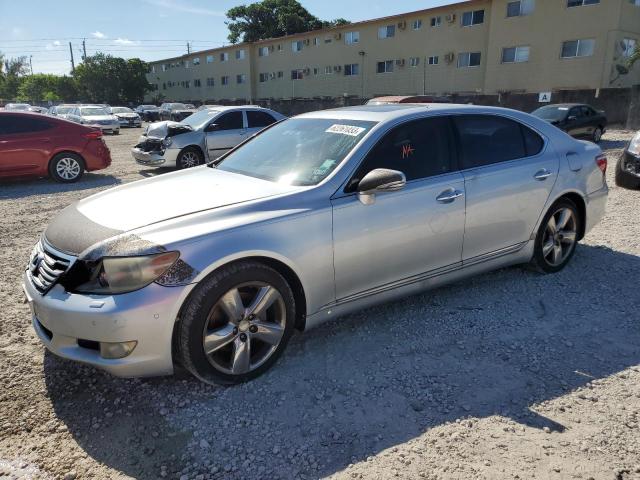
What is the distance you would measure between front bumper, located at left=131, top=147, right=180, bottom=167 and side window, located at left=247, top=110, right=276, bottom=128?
1894mm

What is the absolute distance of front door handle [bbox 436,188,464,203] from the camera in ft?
11.7

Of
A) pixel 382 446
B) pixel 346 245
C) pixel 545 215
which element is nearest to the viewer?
pixel 382 446

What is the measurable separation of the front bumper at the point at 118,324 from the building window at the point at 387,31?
120ft

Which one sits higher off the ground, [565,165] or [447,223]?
[565,165]

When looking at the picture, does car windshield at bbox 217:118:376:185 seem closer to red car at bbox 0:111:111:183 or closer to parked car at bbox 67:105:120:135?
red car at bbox 0:111:111:183

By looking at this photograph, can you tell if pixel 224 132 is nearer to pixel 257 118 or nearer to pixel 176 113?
pixel 257 118

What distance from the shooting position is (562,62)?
26.7m

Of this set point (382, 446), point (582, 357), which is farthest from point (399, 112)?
point (382, 446)

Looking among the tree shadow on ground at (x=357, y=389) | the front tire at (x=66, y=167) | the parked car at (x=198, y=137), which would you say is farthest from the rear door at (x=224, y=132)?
the tree shadow on ground at (x=357, y=389)

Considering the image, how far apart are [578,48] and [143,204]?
29.4 m

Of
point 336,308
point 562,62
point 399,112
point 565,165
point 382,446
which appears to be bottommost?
point 382,446

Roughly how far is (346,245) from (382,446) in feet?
4.08

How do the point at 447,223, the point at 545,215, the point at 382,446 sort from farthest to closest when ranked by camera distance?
1. the point at 545,215
2. the point at 447,223
3. the point at 382,446

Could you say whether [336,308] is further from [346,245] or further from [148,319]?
[148,319]
